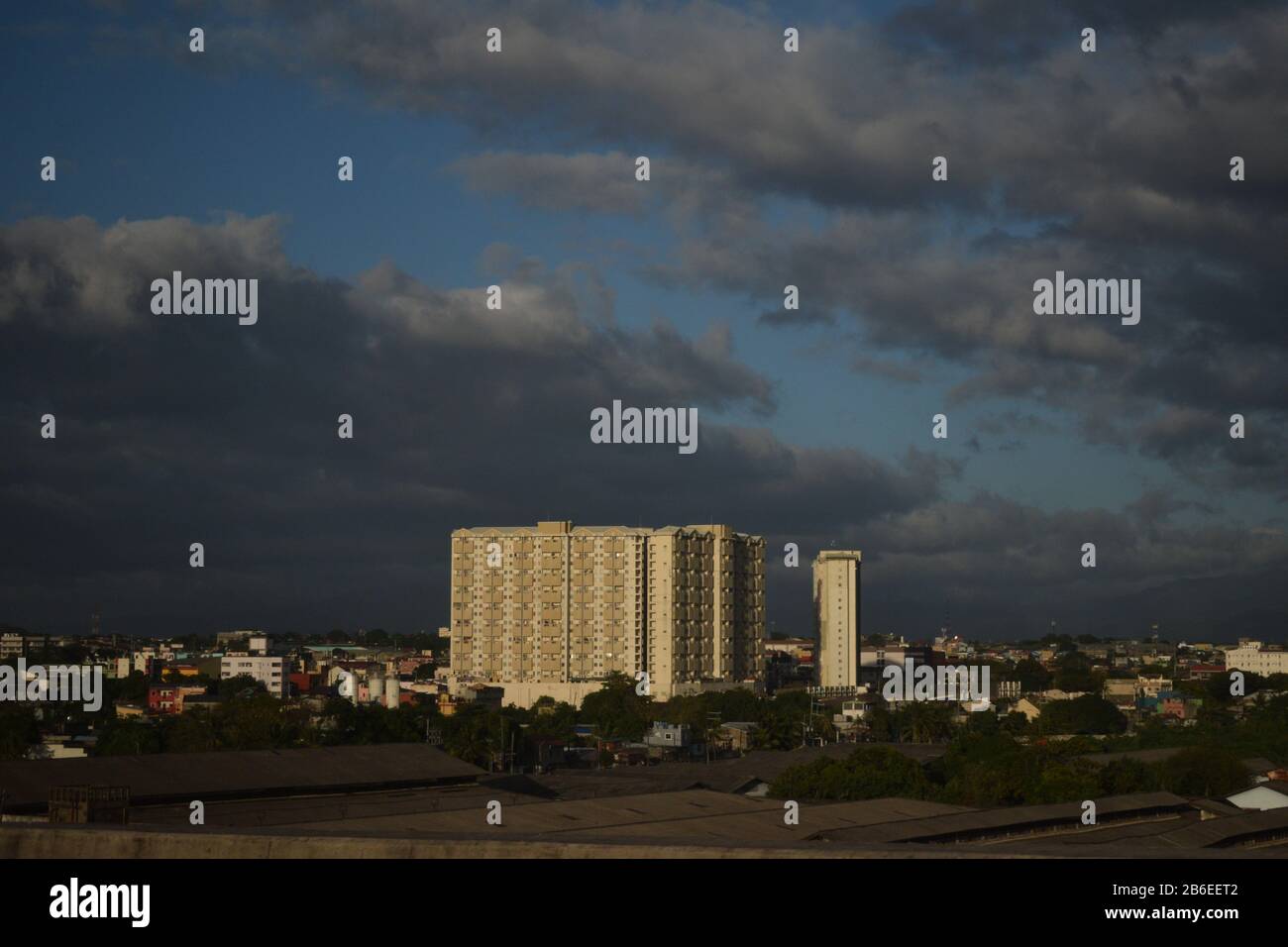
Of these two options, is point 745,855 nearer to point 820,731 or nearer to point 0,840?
point 0,840

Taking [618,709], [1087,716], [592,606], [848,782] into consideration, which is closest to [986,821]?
[848,782]

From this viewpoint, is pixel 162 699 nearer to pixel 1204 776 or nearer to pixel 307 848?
pixel 1204 776

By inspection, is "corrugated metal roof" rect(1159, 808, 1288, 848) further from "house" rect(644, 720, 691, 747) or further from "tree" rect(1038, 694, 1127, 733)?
"tree" rect(1038, 694, 1127, 733)

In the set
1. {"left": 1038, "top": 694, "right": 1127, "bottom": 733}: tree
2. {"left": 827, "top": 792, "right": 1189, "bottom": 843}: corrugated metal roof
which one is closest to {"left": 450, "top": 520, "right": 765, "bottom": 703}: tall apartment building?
{"left": 1038, "top": 694, "right": 1127, "bottom": 733}: tree

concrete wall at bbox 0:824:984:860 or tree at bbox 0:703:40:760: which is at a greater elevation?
concrete wall at bbox 0:824:984:860

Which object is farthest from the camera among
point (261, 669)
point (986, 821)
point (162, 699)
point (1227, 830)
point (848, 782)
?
point (261, 669)
